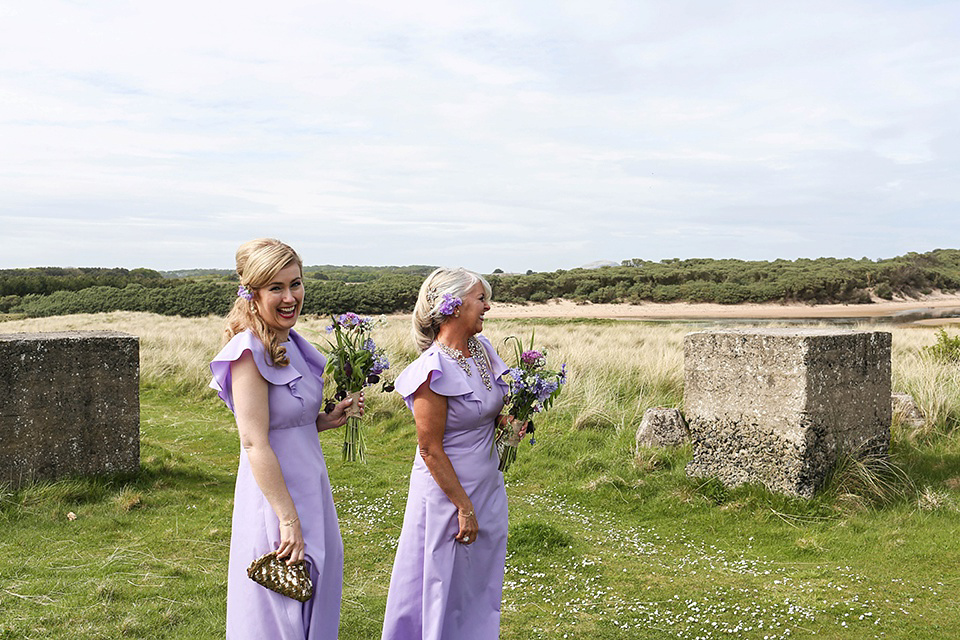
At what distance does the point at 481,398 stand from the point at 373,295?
112 ft

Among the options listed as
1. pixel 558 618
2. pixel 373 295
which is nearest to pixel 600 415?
pixel 558 618

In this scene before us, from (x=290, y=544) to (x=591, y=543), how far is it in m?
3.61

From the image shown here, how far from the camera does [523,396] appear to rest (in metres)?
3.45

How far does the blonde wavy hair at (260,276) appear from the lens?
276 cm

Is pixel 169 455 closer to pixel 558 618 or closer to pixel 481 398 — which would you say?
pixel 558 618

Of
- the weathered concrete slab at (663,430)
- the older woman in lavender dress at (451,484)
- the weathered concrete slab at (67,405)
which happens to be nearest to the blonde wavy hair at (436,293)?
the older woman in lavender dress at (451,484)

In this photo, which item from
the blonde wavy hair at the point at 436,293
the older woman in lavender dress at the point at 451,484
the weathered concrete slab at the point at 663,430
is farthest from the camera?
the weathered concrete slab at the point at 663,430

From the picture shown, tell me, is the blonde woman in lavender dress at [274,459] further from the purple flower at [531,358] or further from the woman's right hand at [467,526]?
the purple flower at [531,358]

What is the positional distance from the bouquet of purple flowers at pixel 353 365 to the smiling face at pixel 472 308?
1.35 feet

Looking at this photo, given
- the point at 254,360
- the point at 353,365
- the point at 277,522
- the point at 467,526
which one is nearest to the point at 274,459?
the point at 277,522

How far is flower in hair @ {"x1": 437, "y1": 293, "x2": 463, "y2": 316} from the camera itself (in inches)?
126

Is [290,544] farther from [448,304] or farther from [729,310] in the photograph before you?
[729,310]

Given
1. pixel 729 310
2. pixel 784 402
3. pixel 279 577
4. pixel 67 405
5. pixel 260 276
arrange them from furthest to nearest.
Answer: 1. pixel 729 310
2. pixel 67 405
3. pixel 784 402
4. pixel 260 276
5. pixel 279 577

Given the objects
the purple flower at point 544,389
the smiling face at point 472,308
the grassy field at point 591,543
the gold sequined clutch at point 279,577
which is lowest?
the grassy field at point 591,543
